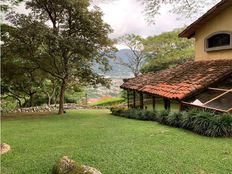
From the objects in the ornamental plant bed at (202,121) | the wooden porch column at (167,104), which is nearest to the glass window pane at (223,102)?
the ornamental plant bed at (202,121)

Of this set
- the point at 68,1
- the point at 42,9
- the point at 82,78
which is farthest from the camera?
the point at 82,78

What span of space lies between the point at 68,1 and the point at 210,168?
15.8m

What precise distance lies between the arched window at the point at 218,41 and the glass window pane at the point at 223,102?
3.63m

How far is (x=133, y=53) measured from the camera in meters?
41.7

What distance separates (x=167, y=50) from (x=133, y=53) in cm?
537

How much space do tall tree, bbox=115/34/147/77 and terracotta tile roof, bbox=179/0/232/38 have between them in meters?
22.2

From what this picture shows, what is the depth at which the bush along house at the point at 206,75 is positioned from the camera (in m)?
12.4

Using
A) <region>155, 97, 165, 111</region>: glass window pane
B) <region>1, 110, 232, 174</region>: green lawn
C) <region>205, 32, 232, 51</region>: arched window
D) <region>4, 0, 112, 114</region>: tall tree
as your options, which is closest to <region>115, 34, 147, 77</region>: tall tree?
<region>4, 0, 112, 114</region>: tall tree

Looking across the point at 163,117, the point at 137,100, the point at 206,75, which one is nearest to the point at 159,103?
the point at 163,117

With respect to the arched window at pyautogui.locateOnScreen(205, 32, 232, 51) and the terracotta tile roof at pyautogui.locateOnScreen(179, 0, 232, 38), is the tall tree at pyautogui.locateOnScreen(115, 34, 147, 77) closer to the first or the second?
the terracotta tile roof at pyautogui.locateOnScreen(179, 0, 232, 38)

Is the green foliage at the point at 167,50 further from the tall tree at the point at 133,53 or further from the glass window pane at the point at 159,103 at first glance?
the glass window pane at the point at 159,103

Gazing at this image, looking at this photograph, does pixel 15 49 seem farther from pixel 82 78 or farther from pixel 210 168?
pixel 210 168

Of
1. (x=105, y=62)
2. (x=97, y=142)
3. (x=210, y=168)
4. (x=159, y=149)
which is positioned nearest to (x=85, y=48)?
(x=105, y=62)

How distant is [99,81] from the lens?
22.1 meters
